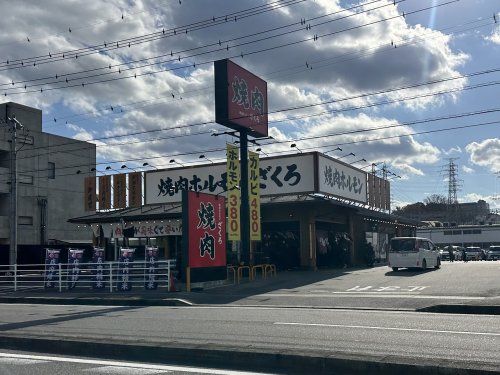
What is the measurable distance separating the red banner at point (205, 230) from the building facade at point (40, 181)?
2831 cm

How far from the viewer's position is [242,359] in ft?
28.3

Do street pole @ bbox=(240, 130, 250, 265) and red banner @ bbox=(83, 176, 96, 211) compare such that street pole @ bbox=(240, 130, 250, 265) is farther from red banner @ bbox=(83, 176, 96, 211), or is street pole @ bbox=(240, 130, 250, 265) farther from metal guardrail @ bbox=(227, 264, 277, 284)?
red banner @ bbox=(83, 176, 96, 211)

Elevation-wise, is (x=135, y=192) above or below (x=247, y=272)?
above

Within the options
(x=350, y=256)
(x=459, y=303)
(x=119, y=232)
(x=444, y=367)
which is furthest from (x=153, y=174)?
(x=444, y=367)

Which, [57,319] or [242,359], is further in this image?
[57,319]

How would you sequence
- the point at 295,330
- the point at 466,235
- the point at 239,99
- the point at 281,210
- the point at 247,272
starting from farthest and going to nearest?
the point at 466,235 < the point at 281,210 < the point at 247,272 < the point at 239,99 < the point at 295,330

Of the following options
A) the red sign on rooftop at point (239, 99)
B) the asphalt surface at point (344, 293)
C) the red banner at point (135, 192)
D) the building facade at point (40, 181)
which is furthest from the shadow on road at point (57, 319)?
the building facade at point (40, 181)

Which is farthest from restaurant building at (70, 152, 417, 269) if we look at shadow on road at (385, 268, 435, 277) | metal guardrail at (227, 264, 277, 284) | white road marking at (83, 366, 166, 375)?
white road marking at (83, 366, 166, 375)

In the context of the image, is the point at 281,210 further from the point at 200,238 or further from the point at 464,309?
the point at 464,309

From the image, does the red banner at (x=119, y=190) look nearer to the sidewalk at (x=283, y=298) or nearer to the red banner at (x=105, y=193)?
the red banner at (x=105, y=193)

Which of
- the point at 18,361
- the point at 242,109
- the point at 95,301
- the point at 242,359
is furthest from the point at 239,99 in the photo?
the point at 242,359

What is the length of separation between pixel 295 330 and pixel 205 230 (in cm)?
1263

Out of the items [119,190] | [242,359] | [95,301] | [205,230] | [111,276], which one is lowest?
[95,301]

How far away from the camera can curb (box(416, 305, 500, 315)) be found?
1499cm
